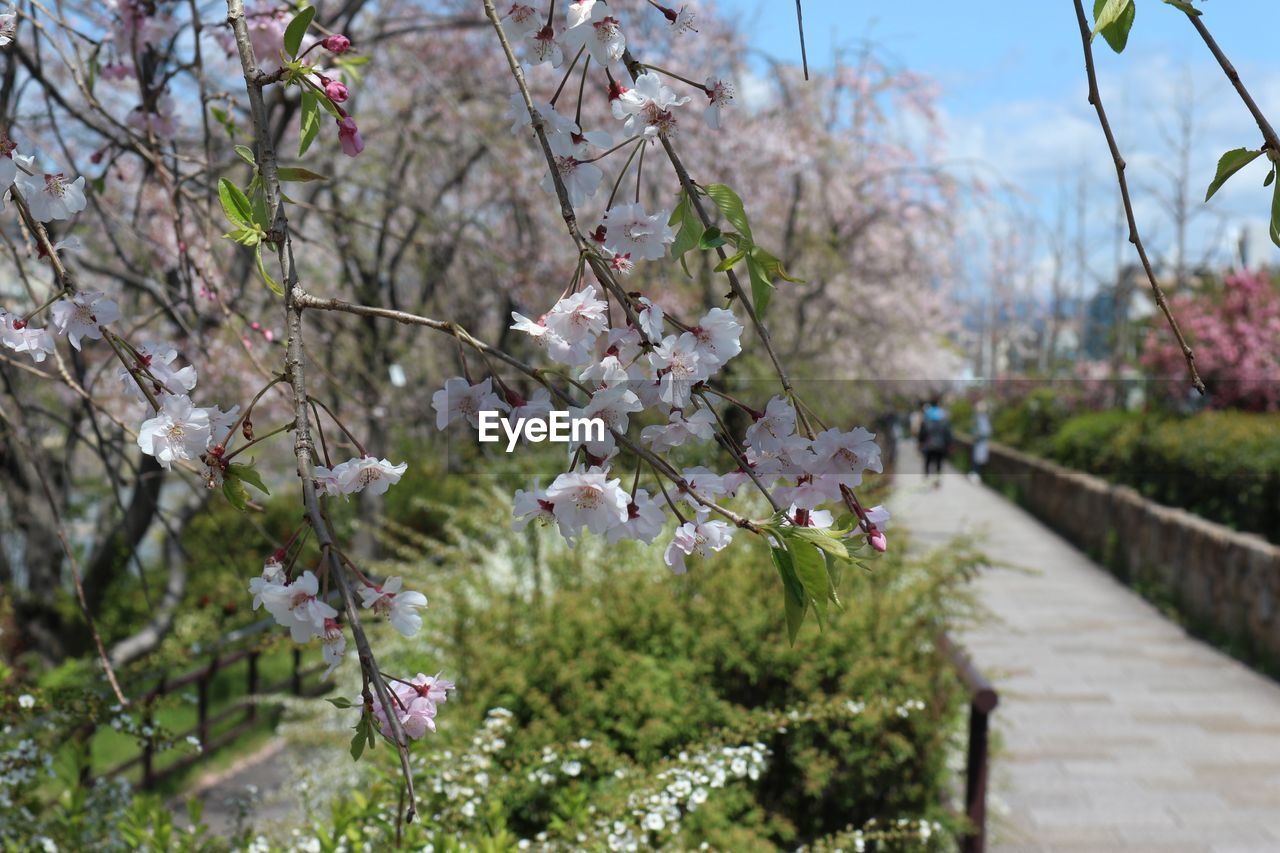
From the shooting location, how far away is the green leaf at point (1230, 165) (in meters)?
1.12

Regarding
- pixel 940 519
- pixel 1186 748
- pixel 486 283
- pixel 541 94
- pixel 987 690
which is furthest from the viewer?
pixel 940 519

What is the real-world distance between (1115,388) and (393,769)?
1755 centimetres

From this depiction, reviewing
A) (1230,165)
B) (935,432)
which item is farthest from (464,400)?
(935,432)

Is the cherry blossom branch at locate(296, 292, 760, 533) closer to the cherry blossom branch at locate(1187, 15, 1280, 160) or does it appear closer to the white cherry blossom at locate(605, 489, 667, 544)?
the white cherry blossom at locate(605, 489, 667, 544)

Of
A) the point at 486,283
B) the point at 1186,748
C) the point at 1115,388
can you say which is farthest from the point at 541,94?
the point at 1115,388

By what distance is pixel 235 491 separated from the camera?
46.2 inches

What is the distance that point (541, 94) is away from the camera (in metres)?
9.55

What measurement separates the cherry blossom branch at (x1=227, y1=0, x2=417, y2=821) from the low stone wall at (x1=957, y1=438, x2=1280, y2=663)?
7.85m

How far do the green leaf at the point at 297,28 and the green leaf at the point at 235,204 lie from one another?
16cm

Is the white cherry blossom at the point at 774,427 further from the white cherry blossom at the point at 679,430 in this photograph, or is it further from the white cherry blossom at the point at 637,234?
the white cherry blossom at the point at 637,234

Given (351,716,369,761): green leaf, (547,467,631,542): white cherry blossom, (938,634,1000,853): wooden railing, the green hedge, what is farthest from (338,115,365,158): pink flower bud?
the green hedge

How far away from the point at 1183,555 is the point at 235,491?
964 cm

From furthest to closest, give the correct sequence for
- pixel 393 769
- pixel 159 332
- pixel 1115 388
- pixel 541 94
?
pixel 1115 388 → pixel 541 94 → pixel 159 332 → pixel 393 769

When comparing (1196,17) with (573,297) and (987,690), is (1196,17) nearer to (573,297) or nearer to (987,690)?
(573,297)
